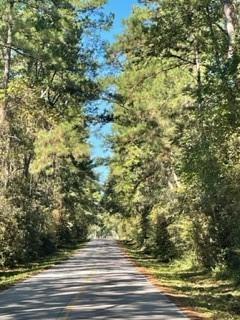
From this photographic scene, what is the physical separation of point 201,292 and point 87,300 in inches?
181

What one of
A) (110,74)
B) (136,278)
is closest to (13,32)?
(110,74)

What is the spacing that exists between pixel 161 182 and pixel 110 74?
1240 centimetres

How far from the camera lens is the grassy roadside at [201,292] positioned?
14.5 metres

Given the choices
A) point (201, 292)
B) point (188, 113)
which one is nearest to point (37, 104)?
point (188, 113)

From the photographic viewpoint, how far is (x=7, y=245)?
3152 centimetres

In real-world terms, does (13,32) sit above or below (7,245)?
above

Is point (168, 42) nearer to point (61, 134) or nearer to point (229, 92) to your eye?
point (229, 92)

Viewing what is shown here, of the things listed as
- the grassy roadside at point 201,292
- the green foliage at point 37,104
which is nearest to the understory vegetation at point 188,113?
the grassy roadside at point 201,292

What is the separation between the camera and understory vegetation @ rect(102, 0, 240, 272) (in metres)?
18.3

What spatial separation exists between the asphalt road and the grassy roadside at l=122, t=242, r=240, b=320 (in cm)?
54

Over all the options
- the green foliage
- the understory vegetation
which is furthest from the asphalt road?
the green foliage

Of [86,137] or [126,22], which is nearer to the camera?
Result: [126,22]

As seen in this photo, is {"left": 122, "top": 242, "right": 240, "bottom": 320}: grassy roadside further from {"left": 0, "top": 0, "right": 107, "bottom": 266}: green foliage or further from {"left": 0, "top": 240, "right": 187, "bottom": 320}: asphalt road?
{"left": 0, "top": 0, "right": 107, "bottom": 266}: green foliage

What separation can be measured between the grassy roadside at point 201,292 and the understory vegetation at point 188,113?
3.19ft
